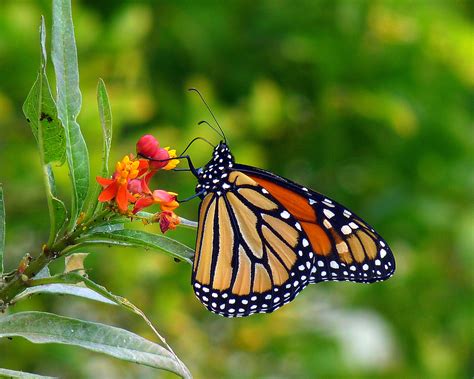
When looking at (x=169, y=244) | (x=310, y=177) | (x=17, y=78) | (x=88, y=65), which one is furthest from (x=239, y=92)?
(x=169, y=244)

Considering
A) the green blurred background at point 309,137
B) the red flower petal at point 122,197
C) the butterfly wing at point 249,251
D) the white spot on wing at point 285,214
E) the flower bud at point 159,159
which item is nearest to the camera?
the red flower petal at point 122,197

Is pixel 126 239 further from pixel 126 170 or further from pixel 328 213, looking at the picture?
pixel 328 213

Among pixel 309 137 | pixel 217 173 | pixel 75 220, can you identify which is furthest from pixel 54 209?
pixel 309 137

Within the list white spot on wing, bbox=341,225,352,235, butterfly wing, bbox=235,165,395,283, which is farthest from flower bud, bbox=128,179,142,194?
white spot on wing, bbox=341,225,352,235

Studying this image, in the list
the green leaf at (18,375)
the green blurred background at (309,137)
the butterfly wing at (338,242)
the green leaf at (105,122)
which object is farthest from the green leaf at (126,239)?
the green blurred background at (309,137)

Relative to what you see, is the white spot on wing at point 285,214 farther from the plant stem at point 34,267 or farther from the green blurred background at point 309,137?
the green blurred background at point 309,137

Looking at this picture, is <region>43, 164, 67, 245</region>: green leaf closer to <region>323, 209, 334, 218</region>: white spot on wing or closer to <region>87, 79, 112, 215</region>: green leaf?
<region>87, 79, 112, 215</region>: green leaf
